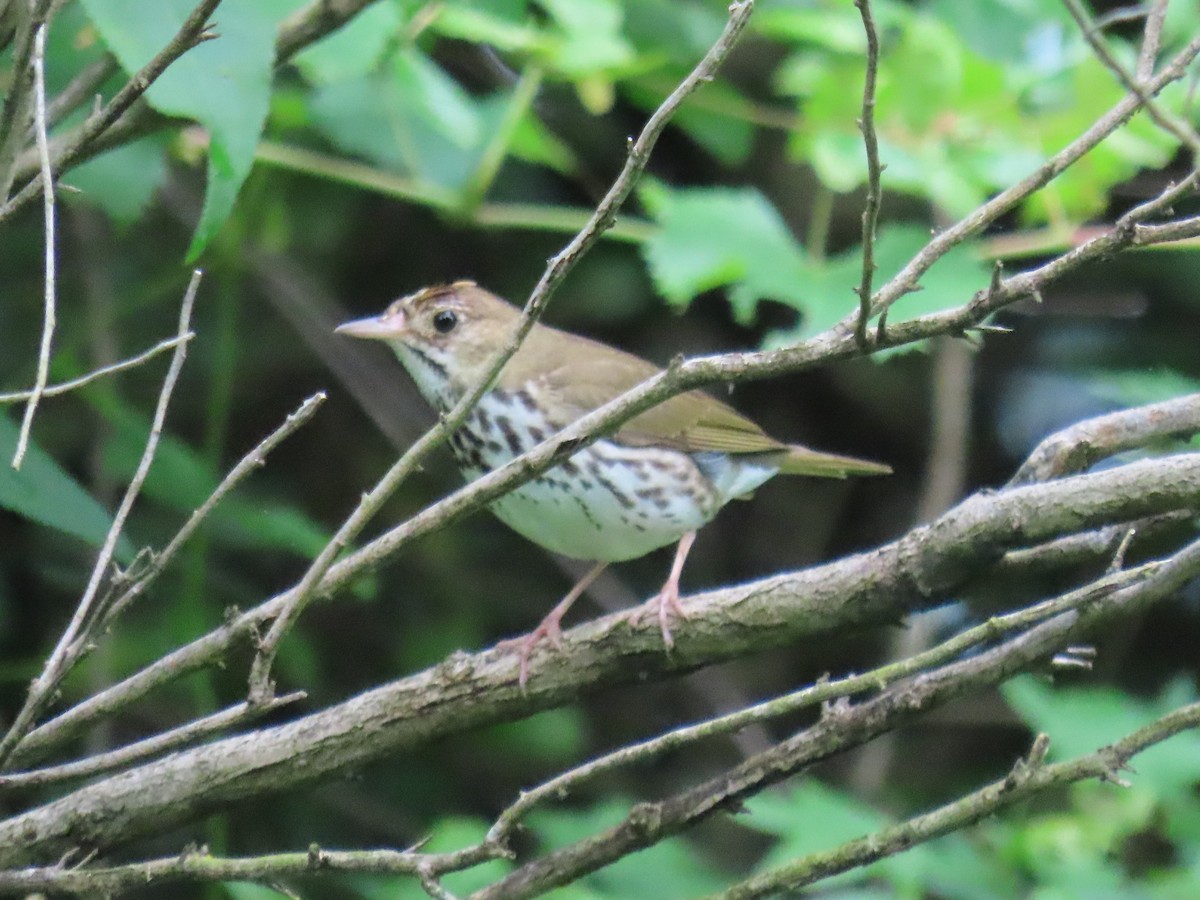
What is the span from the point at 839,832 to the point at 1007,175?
1374mm

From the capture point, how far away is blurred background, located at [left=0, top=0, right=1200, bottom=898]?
10.1 ft

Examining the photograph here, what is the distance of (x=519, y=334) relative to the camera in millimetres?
1701

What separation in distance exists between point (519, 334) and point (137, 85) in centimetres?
47

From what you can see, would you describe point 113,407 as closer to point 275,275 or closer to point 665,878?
point 275,275

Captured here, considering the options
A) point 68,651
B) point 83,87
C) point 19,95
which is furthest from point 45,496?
point 83,87

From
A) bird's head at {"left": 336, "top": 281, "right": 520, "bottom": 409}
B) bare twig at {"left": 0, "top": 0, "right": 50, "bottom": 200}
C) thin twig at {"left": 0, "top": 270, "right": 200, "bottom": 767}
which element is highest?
bare twig at {"left": 0, "top": 0, "right": 50, "bottom": 200}

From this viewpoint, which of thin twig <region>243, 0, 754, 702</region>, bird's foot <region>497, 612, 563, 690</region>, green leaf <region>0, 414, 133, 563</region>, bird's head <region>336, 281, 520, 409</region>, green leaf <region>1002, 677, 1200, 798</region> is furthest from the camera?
bird's head <region>336, 281, 520, 409</region>

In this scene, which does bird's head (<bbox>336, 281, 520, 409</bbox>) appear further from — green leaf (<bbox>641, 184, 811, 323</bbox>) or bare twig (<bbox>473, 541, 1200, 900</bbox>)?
bare twig (<bbox>473, 541, 1200, 900</bbox>)

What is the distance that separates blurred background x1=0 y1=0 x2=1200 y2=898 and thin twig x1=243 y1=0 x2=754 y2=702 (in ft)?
1.29

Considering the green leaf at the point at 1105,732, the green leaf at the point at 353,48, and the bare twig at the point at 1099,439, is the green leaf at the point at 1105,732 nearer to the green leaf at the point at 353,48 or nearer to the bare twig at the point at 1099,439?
the bare twig at the point at 1099,439

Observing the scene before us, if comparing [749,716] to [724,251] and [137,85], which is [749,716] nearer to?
[137,85]

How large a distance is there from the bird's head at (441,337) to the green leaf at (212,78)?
1.31 m

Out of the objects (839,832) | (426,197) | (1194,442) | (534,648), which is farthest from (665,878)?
A: (426,197)

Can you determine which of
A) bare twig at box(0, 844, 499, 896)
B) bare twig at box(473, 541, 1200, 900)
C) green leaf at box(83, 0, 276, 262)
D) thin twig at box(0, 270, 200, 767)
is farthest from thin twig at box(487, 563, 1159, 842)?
green leaf at box(83, 0, 276, 262)
